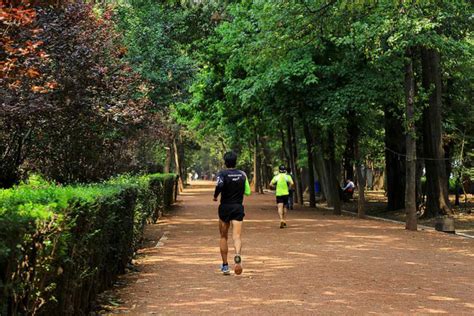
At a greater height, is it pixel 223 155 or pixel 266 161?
pixel 266 161

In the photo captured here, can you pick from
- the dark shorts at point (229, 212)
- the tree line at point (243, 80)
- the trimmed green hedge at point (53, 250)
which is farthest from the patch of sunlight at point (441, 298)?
the tree line at point (243, 80)

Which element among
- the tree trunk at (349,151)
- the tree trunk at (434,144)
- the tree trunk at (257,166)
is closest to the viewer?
the tree trunk at (434,144)

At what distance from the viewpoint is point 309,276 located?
9.55 m

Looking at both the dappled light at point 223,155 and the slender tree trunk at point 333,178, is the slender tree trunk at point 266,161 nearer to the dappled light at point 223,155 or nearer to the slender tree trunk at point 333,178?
the dappled light at point 223,155

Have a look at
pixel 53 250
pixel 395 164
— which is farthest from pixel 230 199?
pixel 395 164

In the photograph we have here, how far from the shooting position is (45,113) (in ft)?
38.6

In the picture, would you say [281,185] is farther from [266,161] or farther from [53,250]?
[266,161]

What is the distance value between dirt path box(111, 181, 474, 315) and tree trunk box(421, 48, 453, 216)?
540cm

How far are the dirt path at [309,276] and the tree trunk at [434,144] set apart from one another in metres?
5.40

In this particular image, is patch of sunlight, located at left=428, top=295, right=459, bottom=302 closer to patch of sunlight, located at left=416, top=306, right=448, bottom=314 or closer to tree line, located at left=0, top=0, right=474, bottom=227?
patch of sunlight, located at left=416, top=306, right=448, bottom=314

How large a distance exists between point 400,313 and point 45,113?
774 centimetres

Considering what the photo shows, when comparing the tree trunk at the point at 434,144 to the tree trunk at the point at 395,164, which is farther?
the tree trunk at the point at 395,164

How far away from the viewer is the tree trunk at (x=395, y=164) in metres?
25.2

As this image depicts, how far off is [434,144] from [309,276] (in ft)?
45.2
